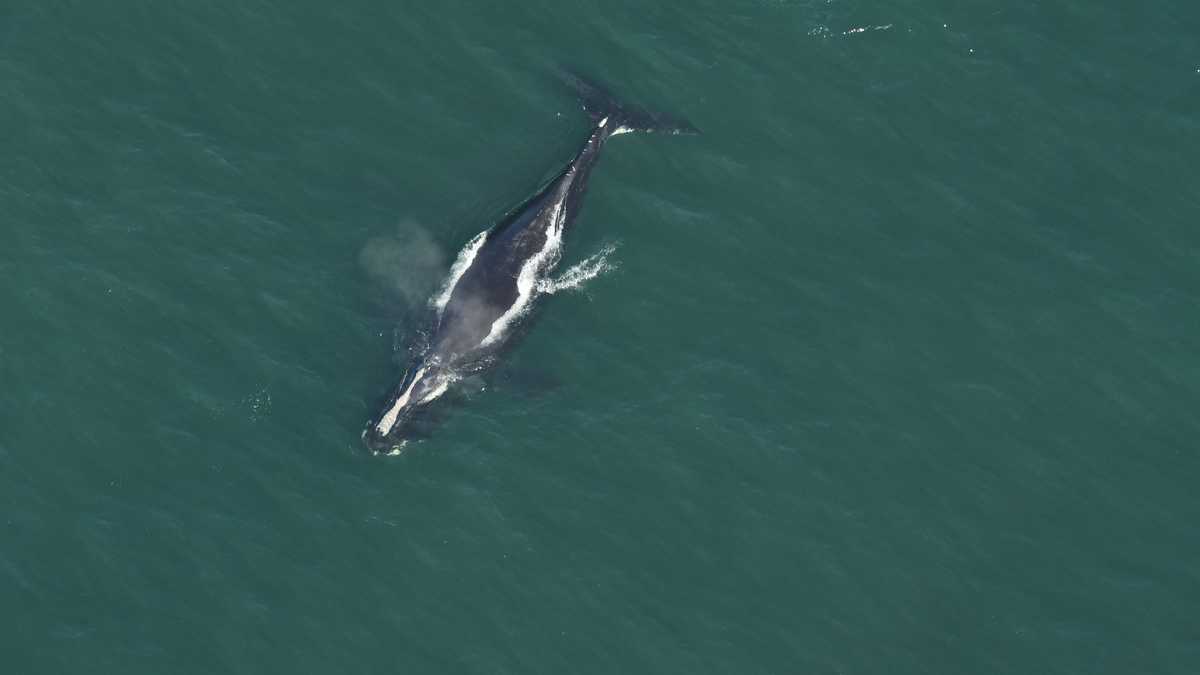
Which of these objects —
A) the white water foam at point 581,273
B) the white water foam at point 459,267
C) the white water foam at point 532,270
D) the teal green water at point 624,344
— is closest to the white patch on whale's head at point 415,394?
the teal green water at point 624,344

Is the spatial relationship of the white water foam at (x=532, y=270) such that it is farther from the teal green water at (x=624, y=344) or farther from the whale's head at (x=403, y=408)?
the whale's head at (x=403, y=408)

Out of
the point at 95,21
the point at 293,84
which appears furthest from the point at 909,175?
the point at 95,21

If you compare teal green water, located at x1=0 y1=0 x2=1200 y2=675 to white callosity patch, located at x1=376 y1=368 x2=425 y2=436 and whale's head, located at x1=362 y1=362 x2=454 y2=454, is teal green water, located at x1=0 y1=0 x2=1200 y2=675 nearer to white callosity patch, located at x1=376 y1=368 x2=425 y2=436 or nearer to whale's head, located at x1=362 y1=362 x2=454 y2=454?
whale's head, located at x1=362 y1=362 x2=454 y2=454

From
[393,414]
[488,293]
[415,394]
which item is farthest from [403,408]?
[488,293]

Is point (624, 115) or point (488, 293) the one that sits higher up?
point (624, 115)

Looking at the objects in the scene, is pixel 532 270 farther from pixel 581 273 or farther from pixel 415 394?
pixel 415 394
